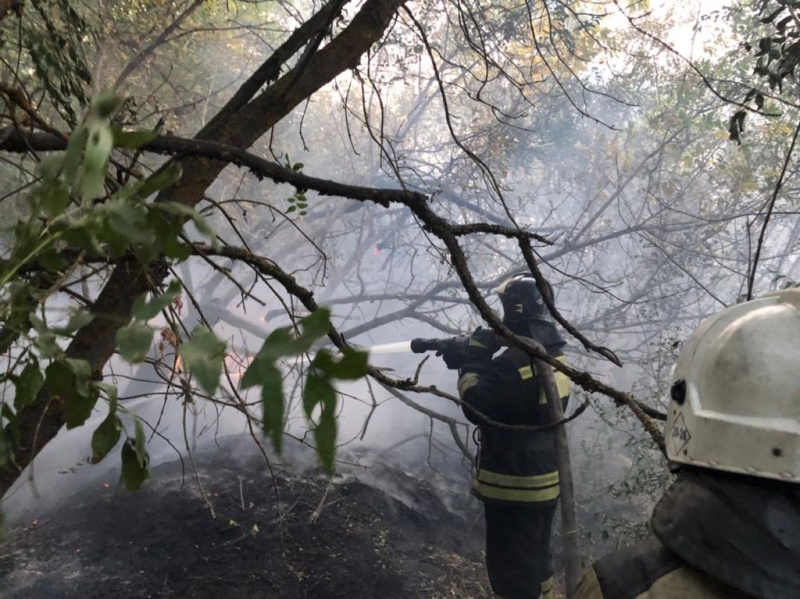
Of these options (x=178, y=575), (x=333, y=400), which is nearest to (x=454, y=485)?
(x=178, y=575)

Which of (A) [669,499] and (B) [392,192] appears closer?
(A) [669,499]

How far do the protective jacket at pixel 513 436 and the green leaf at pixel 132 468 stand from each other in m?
2.26

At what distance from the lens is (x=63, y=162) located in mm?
373

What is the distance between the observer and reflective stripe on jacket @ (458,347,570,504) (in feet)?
9.09

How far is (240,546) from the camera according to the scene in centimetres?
328

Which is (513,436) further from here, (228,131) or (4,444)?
(4,444)

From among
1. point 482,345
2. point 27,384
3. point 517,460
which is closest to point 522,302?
point 482,345

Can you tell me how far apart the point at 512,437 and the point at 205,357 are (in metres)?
2.74

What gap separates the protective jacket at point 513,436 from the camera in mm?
2771

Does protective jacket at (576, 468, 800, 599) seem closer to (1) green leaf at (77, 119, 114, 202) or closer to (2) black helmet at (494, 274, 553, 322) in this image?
(1) green leaf at (77, 119, 114, 202)

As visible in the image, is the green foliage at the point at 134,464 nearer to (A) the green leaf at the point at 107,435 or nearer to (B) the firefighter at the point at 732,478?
(A) the green leaf at the point at 107,435

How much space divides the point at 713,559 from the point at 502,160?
623cm

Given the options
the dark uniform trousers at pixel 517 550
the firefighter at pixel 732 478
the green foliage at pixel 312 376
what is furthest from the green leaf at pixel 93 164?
the dark uniform trousers at pixel 517 550

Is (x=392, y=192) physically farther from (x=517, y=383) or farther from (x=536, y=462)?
(x=536, y=462)
